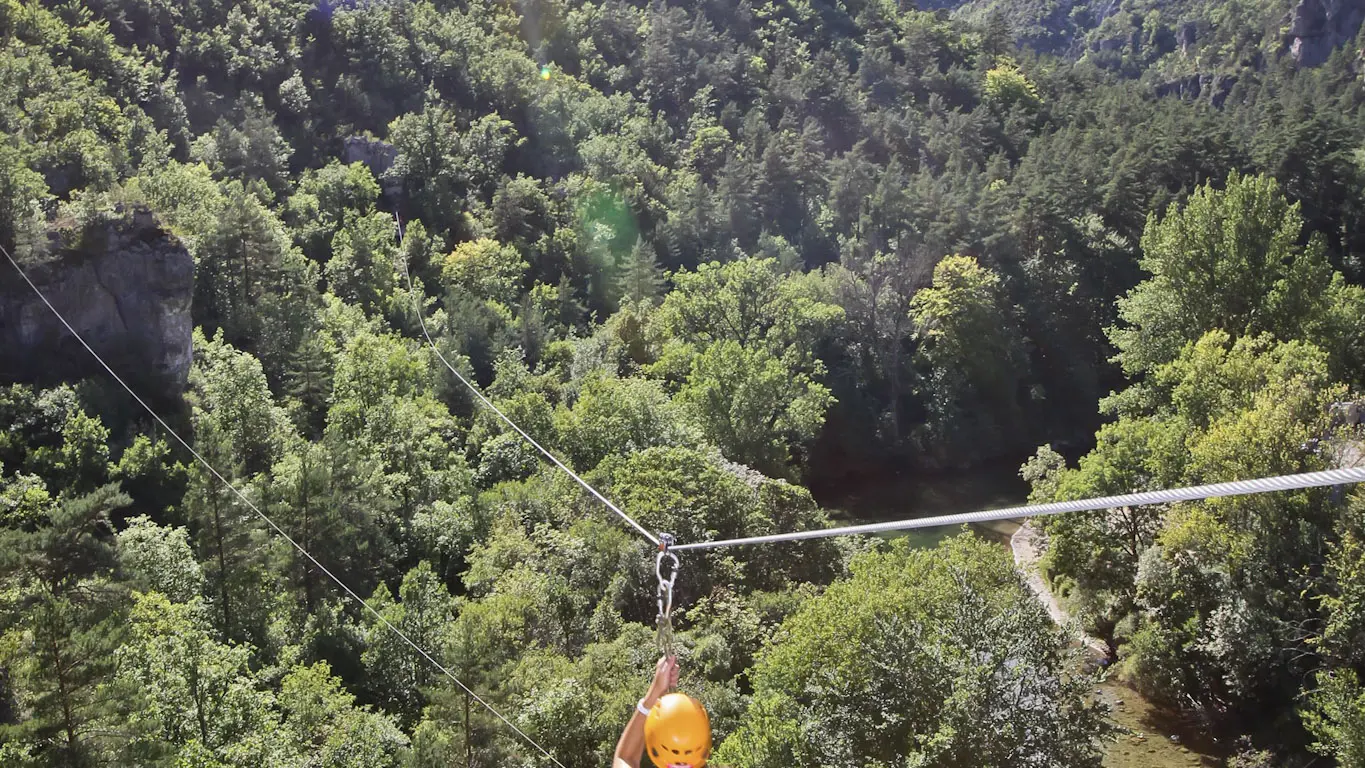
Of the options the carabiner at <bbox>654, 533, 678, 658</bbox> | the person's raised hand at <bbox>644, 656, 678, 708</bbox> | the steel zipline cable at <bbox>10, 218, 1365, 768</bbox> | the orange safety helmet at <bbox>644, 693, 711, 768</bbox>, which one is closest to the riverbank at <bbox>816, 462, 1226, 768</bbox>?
the steel zipline cable at <bbox>10, 218, 1365, 768</bbox>

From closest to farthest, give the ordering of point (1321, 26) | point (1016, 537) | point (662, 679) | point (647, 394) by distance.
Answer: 1. point (662, 679)
2. point (647, 394)
3. point (1016, 537)
4. point (1321, 26)

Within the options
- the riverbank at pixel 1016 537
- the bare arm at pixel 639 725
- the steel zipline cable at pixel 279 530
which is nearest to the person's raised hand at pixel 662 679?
the bare arm at pixel 639 725

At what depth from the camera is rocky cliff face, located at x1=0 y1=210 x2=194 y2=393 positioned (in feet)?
117

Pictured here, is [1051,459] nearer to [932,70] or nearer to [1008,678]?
[1008,678]

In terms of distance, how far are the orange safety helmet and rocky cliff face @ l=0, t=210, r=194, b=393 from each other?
3638cm

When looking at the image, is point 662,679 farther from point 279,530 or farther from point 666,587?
point 279,530

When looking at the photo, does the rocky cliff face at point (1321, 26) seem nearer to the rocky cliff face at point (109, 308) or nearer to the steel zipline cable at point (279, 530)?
the rocky cliff face at point (109, 308)

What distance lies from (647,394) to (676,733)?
30.1 meters

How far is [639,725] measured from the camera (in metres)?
6.18

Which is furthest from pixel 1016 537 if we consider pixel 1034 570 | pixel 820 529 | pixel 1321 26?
pixel 1321 26

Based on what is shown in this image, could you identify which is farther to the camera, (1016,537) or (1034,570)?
(1016,537)

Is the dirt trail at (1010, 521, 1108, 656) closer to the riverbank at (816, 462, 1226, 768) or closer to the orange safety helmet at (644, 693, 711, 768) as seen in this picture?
the riverbank at (816, 462, 1226, 768)

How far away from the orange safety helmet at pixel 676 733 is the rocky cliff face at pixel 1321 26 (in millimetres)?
112652

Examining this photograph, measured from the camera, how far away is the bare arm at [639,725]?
19.4ft
